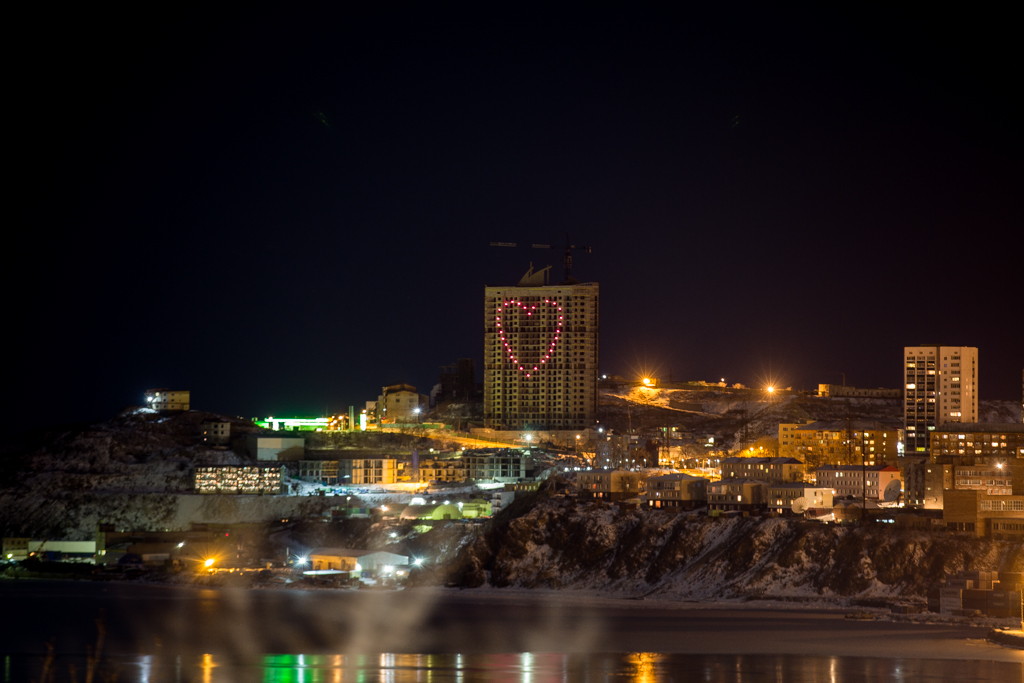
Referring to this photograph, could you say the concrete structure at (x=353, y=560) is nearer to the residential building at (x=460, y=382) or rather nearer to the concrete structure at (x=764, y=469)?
the concrete structure at (x=764, y=469)

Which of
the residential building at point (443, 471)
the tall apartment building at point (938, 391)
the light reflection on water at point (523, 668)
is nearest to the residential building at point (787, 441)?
the tall apartment building at point (938, 391)

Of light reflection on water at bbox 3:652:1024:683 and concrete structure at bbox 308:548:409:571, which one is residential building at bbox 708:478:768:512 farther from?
light reflection on water at bbox 3:652:1024:683

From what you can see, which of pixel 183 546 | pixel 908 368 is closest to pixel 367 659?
pixel 183 546

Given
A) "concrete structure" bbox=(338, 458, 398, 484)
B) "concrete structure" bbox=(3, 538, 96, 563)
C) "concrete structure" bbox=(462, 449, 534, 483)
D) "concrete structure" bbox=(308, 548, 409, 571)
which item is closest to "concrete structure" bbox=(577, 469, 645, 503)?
"concrete structure" bbox=(308, 548, 409, 571)

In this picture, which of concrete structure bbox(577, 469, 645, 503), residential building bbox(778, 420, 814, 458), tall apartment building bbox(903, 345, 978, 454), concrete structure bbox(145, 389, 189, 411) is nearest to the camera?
concrete structure bbox(577, 469, 645, 503)

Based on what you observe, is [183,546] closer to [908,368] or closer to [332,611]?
[332,611]

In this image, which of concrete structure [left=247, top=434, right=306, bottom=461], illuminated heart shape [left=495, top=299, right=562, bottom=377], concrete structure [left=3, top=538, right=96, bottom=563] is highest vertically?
illuminated heart shape [left=495, top=299, right=562, bottom=377]

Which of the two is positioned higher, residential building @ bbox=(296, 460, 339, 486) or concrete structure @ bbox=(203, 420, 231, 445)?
concrete structure @ bbox=(203, 420, 231, 445)

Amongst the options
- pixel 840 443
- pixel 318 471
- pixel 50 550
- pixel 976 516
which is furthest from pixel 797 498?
pixel 50 550

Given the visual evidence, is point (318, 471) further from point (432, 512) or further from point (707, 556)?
point (707, 556)
